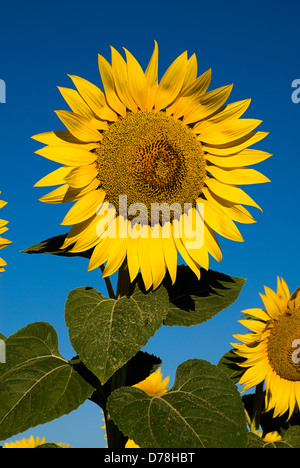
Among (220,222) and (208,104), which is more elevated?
(208,104)

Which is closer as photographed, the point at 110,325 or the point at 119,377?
the point at 110,325

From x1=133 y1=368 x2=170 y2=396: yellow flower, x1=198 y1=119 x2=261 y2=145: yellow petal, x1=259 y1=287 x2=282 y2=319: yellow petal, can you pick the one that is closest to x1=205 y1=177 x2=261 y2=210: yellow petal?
x1=198 y1=119 x2=261 y2=145: yellow petal

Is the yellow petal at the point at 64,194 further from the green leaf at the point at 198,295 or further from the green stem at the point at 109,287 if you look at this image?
the green leaf at the point at 198,295

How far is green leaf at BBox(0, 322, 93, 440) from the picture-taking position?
2.70 meters

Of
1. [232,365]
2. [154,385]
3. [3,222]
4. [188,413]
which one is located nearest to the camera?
[188,413]

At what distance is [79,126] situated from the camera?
2.86 metres

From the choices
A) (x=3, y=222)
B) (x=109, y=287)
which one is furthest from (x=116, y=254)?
(x=3, y=222)

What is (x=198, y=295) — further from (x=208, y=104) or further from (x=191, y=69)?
(x=191, y=69)

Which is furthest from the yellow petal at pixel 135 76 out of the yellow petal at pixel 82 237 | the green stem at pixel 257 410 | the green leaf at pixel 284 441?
the green stem at pixel 257 410

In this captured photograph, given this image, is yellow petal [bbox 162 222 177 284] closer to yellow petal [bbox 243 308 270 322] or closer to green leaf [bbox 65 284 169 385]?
green leaf [bbox 65 284 169 385]

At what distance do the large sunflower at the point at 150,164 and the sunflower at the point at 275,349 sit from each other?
1.11 m

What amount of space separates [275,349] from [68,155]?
2110mm

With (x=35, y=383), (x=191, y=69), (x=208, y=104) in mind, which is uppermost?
(x=191, y=69)

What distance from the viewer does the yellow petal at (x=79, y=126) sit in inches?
110
